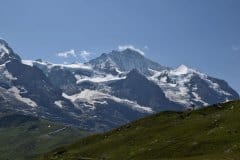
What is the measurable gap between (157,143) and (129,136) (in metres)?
22.2

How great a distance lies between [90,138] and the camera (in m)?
151

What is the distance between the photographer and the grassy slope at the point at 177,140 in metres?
88.6

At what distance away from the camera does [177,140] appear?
10294 centimetres

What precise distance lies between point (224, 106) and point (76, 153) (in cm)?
4210

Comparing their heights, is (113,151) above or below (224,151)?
above

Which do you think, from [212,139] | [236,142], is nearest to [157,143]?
[212,139]

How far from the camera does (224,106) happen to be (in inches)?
5477

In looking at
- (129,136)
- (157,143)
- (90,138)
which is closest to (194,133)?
(157,143)

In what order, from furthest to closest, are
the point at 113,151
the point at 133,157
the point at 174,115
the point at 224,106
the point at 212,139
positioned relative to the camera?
the point at 174,115
the point at 224,106
the point at 113,151
the point at 133,157
the point at 212,139

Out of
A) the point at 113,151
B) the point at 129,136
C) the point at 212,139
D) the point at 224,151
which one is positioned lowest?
the point at 224,151

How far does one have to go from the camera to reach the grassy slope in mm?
88631

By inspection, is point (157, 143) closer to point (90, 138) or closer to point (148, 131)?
point (148, 131)

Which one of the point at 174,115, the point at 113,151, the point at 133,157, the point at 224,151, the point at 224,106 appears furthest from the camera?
the point at 174,115

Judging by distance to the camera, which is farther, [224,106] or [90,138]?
[90,138]
